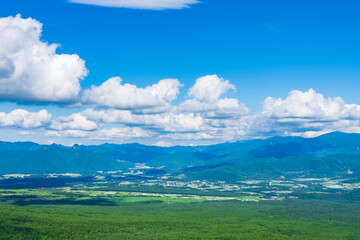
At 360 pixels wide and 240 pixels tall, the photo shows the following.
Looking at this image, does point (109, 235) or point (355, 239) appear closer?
point (109, 235)

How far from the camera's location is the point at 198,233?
194m

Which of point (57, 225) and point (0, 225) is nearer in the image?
point (0, 225)

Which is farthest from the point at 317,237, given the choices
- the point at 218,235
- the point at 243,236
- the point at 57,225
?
the point at 57,225

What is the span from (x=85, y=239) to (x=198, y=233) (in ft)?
179

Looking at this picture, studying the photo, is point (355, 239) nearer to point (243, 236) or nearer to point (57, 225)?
point (243, 236)

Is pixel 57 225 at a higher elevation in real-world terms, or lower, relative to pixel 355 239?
higher

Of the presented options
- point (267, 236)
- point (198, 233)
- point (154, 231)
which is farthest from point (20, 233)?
point (267, 236)

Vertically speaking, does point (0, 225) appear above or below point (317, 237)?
above

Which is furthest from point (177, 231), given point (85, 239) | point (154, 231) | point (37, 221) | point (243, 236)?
point (37, 221)

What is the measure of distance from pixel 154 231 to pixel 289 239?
214 ft

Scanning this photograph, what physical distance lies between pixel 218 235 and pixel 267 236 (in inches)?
997

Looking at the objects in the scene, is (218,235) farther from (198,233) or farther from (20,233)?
(20,233)

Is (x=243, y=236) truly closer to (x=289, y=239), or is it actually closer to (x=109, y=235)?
(x=289, y=239)

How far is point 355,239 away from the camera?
197 m
